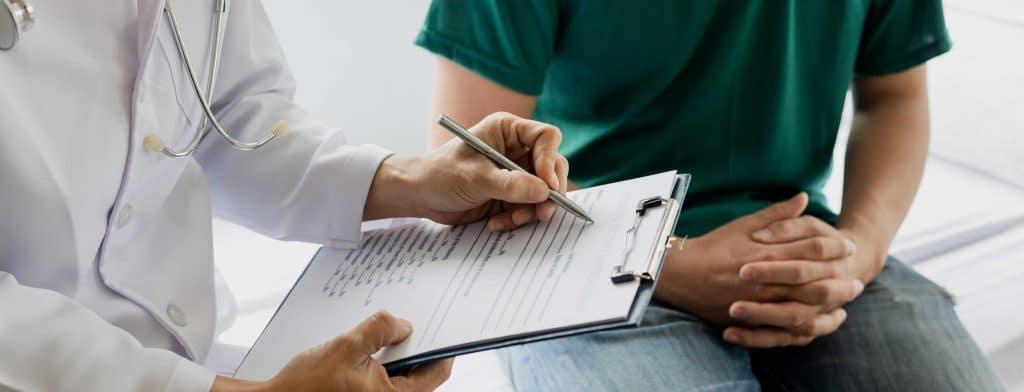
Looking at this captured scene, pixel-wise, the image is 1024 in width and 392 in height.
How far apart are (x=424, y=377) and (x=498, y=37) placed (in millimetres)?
453

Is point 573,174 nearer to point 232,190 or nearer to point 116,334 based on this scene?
point 232,190

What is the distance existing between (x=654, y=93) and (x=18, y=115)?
26.4 inches

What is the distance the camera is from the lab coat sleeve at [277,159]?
0.88m

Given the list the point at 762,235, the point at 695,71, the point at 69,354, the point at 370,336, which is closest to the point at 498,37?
the point at 695,71

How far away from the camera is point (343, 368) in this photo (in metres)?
0.64

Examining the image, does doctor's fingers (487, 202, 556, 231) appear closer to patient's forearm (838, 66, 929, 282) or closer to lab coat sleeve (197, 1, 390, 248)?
lab coat sleeve (197, 1, 390, 248)

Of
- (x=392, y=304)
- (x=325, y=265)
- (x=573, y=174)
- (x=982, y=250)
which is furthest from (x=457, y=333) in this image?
(x=982, y=250)

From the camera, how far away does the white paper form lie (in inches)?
26.2

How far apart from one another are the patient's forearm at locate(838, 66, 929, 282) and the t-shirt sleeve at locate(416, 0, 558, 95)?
44cm

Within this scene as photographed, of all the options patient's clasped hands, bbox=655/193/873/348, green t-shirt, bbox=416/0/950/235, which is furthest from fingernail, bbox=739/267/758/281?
green t-shirt, bbox=416/0/950/235

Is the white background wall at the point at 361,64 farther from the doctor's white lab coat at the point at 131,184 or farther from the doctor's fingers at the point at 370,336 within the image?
the doctor's fingers at the point at 370,336

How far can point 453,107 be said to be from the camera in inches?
41.5

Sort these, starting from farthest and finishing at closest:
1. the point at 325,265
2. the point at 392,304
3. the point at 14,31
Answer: the point at 325,265 → the point at 392,304 → the point at 14,31

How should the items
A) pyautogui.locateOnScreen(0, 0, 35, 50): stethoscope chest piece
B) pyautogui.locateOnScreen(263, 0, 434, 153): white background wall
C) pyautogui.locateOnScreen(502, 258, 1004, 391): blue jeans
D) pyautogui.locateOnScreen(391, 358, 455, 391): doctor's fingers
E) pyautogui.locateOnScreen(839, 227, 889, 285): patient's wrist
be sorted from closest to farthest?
1. pyautogui.locateOnScreen(0, 0, 35, 50): stethoscope chest piece
2. pyautogui.locateOnScreen(391, 358, 455, 391): doctor's fingers
3. pyautogui.locateOnScreen(502, 258, 1004, 391): blue jeans
4. pyautogui.locateOnScreen(839, 227, 889, 285): patient's wrist
5. pyautogui.locateOnScreen(263, 0, 434, 153): white background wall
